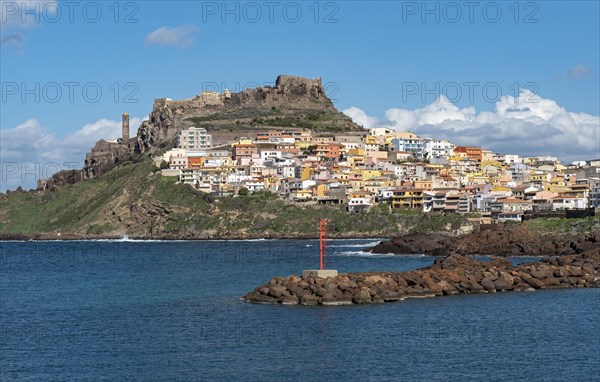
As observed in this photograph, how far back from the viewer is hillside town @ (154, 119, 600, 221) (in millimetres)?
115500

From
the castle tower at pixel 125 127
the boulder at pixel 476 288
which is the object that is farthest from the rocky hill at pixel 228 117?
the boulder at pixel 476 288

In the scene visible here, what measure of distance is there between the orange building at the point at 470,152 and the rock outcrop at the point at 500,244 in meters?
72.1

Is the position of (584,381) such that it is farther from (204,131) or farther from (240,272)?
(204,131)

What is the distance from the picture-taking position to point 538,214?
9938cm

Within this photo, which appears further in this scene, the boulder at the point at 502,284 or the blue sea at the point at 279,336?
the boulder at the point at 502,284

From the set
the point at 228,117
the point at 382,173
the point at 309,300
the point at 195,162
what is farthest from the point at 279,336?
the point at 228,117

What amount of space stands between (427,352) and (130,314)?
14805 mm

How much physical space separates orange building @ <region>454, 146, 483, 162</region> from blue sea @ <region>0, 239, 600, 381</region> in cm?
10485

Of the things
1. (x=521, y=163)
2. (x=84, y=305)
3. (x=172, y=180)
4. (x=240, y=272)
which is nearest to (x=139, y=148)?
(x=172, y=180)

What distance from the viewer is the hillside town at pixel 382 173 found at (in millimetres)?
115500

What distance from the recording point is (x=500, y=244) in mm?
76375

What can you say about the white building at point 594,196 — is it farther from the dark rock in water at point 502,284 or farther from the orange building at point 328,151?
the dark rock in water at point 502,284

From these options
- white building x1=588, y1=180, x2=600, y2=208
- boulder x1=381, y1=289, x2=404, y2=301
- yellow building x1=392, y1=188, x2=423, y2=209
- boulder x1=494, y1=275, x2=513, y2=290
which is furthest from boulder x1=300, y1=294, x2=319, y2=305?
yellow building x1=392, y1=188, x2=423, y2=209

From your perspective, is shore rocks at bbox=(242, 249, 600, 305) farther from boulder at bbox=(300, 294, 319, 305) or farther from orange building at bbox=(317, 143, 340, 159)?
orange building at bbox=(317, 143, 340, 159)
